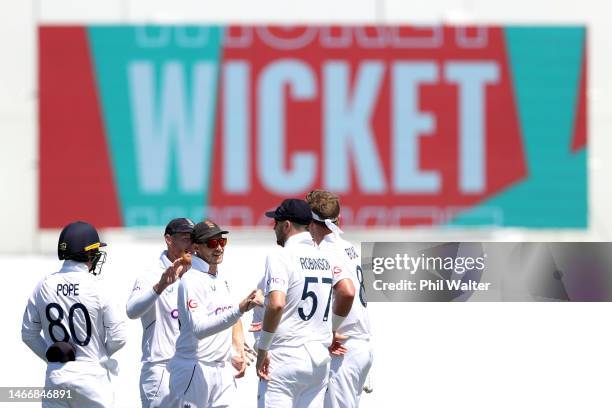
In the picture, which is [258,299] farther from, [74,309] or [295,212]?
[74,309]

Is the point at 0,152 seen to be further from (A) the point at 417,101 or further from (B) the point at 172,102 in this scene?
(A) the point at 417,101

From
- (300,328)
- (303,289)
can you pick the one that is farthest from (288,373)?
(303,289)

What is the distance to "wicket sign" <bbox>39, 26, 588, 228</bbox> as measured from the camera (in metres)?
18.7

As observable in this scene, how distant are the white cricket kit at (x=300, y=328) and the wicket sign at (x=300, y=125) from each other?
945cm

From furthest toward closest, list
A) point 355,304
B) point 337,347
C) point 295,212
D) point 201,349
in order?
1. point 355,304
2. point 337,347
3. point 201,349
4. point 295,212

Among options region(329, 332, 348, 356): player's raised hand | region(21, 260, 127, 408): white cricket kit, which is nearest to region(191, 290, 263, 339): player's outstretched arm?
region(21, 260, 127, 408): white cricket kit

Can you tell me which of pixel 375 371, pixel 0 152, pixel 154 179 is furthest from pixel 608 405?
pixel 0 152

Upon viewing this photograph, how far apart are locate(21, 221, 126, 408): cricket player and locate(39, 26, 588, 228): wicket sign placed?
9.85 metres

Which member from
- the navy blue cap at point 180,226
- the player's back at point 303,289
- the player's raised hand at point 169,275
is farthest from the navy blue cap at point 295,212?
the navy blue cap at point 180,226

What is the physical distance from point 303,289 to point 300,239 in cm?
35

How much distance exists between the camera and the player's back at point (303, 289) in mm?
8930

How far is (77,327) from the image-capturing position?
8.72 metres

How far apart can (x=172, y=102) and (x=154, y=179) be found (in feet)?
3.77

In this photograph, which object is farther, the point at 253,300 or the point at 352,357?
the point at 352,357
